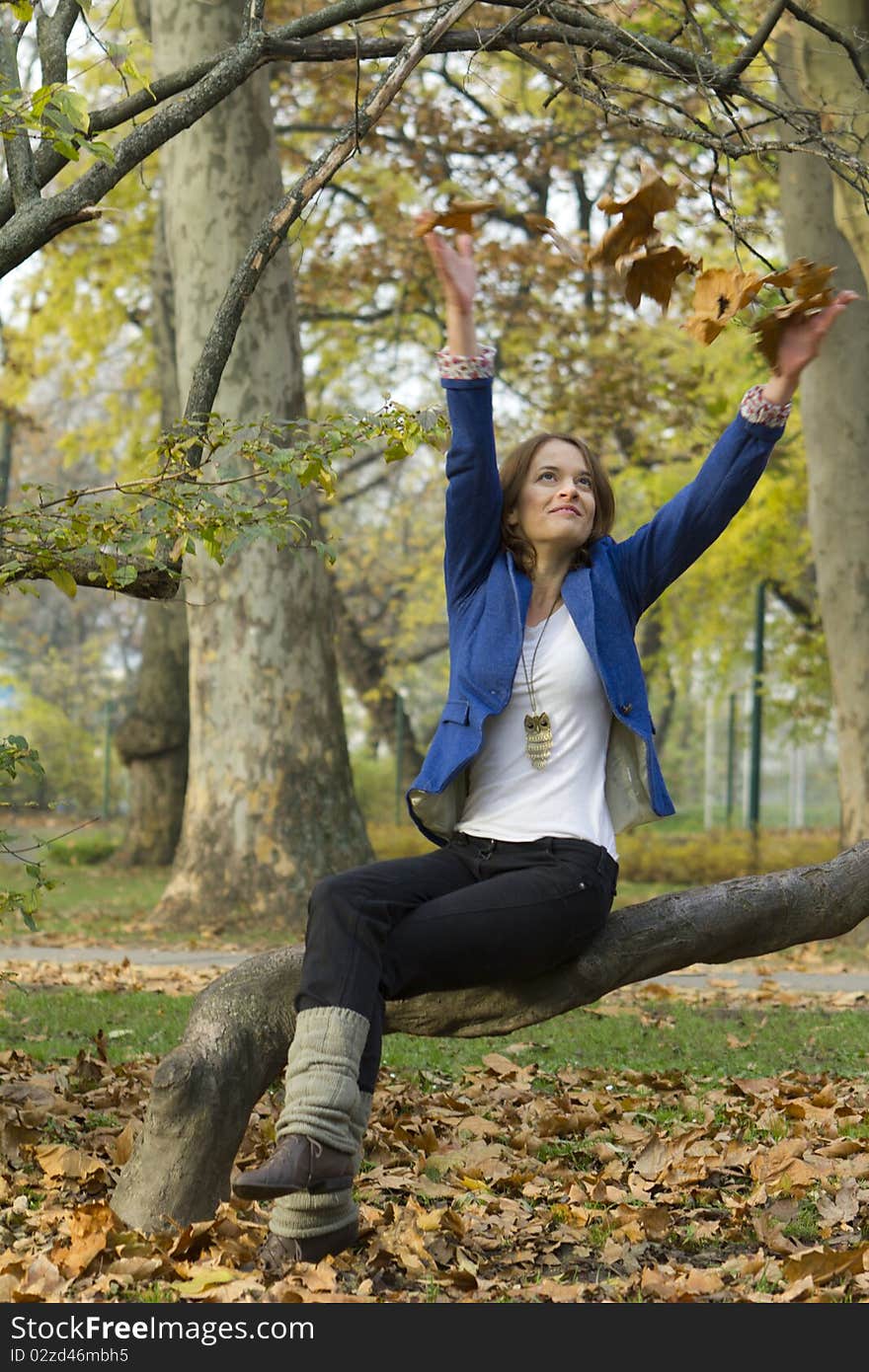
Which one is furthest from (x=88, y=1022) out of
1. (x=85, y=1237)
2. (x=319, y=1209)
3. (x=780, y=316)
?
(x=780, y=316)

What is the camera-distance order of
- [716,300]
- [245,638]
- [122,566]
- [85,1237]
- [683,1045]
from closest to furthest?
[85,1237]
[716,300]
[122,566]
[683,1045]
[245,638]

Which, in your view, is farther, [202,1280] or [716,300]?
[716,300]

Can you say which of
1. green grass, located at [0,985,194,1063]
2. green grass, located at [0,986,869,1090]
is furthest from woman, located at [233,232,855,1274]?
green grass, located at [0,985,194,1063]

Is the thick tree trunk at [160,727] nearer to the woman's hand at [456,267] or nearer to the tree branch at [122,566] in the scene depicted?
the tree branch at [122,566]

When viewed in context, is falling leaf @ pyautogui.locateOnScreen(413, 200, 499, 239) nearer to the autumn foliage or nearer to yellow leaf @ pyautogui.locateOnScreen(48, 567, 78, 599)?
the autumn foliage

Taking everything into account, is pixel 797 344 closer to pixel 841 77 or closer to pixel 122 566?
pixel 122 566

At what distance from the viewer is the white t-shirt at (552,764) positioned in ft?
12.9

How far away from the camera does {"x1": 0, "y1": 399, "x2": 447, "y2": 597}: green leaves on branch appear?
407 cm

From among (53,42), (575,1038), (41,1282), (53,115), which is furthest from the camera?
(575,1038)

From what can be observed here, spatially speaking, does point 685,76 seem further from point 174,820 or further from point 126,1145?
point 174,820

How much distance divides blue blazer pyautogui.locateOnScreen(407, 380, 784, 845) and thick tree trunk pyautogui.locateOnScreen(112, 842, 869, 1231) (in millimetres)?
352

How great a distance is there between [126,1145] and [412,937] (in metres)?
1.45

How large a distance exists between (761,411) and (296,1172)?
2151 millimetres

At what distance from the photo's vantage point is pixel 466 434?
4055 millimetres
